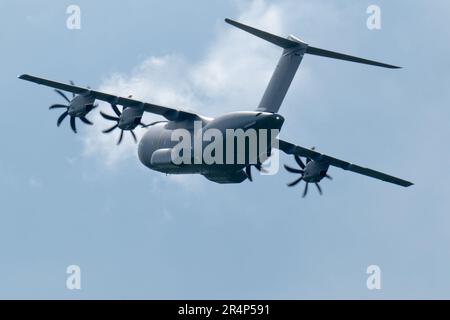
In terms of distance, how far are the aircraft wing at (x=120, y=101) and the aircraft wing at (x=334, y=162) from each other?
20.7 ft

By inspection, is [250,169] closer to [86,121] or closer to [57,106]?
[86,121]

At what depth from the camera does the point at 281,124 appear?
47625mm

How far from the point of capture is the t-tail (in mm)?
48531

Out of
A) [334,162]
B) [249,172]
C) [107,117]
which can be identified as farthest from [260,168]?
[107,117]

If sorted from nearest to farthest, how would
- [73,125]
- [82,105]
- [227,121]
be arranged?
[227,121] → [82,105] → [73,125]

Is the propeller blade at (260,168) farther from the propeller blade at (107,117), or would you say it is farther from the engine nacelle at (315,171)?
the propeller blade at (107,117)

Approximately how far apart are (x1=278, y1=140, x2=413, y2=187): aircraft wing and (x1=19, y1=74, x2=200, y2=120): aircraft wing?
630 centimetres

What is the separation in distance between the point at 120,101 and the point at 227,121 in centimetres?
647

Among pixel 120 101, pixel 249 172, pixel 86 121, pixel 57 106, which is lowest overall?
pixel 249 172

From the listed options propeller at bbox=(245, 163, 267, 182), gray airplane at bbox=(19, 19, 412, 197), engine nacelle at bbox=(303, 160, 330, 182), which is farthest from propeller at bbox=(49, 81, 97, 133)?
engine nacelle at bbox=(303, 160, 330, 182)

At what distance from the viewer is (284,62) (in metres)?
50.1

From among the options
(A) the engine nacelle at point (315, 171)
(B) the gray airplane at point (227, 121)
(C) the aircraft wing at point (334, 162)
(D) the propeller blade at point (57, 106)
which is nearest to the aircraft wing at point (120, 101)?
(B) the gray airplane at point (227, 121)
